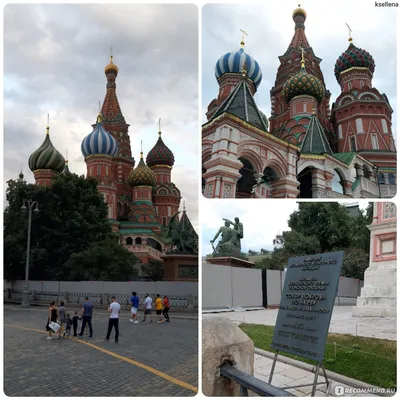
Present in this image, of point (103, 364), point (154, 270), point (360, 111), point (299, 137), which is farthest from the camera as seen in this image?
point (154, 270)

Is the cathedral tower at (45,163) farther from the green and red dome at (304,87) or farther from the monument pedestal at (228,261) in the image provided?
the monument pedestal at (228,261)

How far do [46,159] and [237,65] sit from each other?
63.4 ft

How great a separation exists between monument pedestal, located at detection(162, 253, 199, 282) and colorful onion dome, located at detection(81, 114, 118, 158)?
16.3m

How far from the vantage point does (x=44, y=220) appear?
74.5 feet

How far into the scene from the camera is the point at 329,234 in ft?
64.5

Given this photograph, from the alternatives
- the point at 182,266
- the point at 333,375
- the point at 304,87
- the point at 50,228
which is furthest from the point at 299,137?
the point at 50,228

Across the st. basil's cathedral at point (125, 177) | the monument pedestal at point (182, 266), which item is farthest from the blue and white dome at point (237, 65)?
the st. basil's cathedral at point (125, 177)

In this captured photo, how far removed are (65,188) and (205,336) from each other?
2101 centimetres

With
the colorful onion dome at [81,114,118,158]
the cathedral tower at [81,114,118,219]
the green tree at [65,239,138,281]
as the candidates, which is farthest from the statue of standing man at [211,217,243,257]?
the colorful onion dome at [81,114,118,158]

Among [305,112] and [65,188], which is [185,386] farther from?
[65,188]

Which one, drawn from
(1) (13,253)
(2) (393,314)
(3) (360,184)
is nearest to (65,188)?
(1) (13,253)

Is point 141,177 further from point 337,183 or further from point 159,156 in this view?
point 337,183

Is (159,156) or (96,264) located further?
(159,156)

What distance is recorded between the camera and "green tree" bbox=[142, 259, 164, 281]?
27700 millimetres
